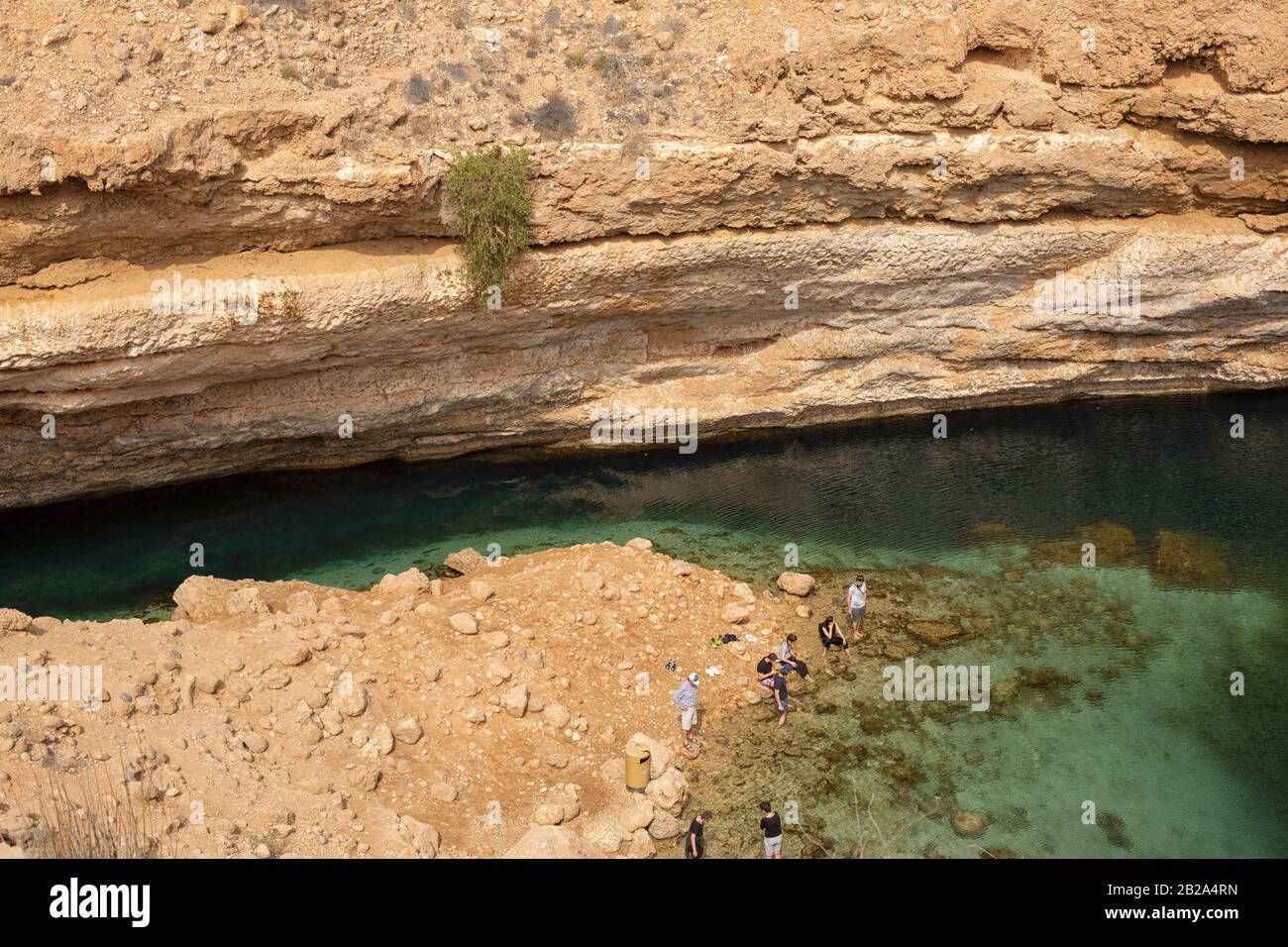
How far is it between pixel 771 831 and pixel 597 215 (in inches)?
406

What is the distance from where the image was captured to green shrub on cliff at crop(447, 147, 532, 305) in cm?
1827

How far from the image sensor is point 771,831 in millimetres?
15586

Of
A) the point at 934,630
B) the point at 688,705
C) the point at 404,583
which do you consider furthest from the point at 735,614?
the point at 404,583

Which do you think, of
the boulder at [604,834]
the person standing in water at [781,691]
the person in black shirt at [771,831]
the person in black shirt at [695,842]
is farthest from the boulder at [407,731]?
the person standing in water at [781,691]

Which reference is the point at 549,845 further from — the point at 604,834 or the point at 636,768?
the point at 636,768

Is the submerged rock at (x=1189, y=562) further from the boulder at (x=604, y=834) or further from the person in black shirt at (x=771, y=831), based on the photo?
the boulder at (x=604, y=834)

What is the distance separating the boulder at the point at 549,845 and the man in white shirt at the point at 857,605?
22.6ft

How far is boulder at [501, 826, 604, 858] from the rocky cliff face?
359 inches

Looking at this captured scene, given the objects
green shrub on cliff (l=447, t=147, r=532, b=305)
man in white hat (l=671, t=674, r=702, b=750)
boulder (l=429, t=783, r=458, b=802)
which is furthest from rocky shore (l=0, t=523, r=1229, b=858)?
green shrub on cliff (l=447, t=147, r=532, b=305)

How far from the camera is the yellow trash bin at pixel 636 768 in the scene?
16.5 metres

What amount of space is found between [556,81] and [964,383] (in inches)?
438

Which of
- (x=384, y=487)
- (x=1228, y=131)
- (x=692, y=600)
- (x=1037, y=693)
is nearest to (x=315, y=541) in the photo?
(x=384, y=487)

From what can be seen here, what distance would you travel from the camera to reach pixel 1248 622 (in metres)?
20.1

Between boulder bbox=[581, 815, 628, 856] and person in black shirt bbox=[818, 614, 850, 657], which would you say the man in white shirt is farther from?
boulder bbox=[581, 815, 628, 856]
